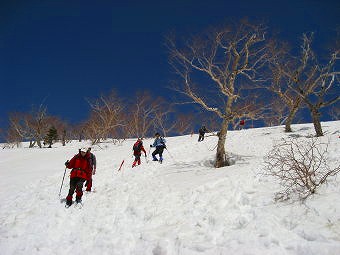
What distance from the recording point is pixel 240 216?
223 inches

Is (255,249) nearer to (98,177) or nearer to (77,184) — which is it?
(77,184)

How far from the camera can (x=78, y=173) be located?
332 inches

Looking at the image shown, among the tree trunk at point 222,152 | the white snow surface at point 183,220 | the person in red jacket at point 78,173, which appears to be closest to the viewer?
the white snow surface at point 183,220

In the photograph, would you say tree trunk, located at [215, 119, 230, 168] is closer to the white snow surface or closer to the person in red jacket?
the white snow surface

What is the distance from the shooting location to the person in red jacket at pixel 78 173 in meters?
8.46

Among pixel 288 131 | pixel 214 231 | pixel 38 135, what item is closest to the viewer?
pixel 214 231

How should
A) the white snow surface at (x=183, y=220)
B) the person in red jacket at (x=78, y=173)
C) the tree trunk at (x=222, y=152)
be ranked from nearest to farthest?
the white snow surface at (x=183, y=220) < the person in red jacket at (x=78, y=173) < the tree trunk at (x=222, y=152)

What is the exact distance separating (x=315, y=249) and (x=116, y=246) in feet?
12.0

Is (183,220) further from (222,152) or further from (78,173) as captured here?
(222,152)

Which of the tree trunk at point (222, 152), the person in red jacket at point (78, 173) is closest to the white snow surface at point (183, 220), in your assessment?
the person in red jacket at point (78, 173)

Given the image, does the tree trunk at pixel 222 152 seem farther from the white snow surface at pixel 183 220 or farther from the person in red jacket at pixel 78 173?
the person in red jacket at pixel 78 173

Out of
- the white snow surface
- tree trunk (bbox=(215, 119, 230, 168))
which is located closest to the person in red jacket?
the white snow surface

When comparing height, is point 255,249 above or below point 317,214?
below

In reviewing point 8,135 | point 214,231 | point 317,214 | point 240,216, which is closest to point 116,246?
point 214,231
